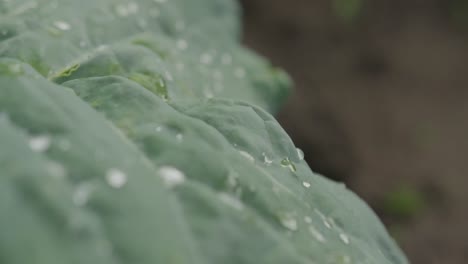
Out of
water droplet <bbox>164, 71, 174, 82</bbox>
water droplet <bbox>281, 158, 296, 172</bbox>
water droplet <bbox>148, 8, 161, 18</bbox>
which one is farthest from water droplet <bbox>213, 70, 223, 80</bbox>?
water droplet <bbox>281, 158, 296, 172</bbox>

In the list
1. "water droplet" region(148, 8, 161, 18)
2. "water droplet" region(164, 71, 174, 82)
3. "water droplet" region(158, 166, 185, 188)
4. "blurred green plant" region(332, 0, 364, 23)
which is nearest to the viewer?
"water droplet" region(158, 166, 185, 188)

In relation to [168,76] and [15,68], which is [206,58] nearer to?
[168,76]

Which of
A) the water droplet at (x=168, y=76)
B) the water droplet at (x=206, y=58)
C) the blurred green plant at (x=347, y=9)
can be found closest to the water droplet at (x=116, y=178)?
the water droplet at (x=168, y=76)

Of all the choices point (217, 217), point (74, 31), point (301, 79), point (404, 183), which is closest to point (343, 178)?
point (404, 183)

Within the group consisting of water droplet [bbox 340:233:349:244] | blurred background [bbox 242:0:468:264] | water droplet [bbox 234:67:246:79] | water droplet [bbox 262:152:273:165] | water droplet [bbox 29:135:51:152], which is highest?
blurred background [bbox 242:0:468:264]

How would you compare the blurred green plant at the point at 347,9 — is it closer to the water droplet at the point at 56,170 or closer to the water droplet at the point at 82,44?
the water droplet at the point at 82,44

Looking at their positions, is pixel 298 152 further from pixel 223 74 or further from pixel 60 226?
pixel 223 74

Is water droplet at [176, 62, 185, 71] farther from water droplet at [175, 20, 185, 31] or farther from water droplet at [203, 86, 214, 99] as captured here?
water droplet at [175, 20, 185, 31]
